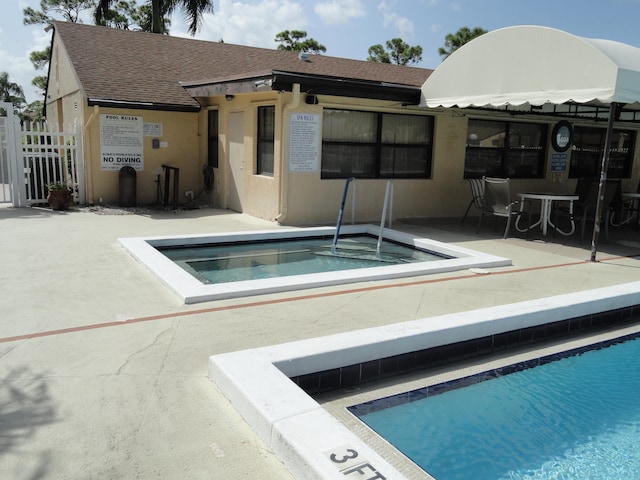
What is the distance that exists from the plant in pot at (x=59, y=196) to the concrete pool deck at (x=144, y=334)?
242 centimetres

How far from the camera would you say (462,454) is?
11.2 ft

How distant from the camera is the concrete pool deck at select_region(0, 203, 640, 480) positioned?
2881 millimetres

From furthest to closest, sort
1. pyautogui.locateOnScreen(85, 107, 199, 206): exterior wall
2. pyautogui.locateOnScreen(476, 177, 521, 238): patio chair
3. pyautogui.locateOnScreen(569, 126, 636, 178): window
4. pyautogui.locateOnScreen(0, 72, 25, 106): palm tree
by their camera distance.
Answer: pyautogui.locateOnScreen(0, 72, 25, 106): palm tree
pyautogui.locateOnScreen(569, 126, 636, 178): window
pyautogui.locateOnScreen(85, 107, 199, 206): exterior wall
pyautogui.locateOnScreen(476, 177, 521, 238): patio chair

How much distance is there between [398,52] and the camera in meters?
42.3

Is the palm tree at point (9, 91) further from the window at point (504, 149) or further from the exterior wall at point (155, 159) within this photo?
the window at point (504, 149)

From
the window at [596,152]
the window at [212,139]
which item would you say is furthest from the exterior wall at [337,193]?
the window at [596,152]

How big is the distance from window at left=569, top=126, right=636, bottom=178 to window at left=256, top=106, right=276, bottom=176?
8258 mm

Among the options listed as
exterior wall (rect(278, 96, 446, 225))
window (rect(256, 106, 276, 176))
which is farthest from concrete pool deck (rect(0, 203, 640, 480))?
window (rect(256, 106, 276, 176))

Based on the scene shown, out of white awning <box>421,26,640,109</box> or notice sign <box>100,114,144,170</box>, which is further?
notice sign <box>100,114,144,170</box>

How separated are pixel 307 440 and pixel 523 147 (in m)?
11.8

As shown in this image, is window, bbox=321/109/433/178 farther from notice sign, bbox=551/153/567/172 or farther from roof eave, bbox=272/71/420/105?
notice sign, bbox=551/153/567/172

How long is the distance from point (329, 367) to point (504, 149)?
10.2 metres

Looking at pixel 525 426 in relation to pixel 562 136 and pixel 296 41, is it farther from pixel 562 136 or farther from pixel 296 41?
pixel 296 41

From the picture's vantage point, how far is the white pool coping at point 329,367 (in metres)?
2.67
